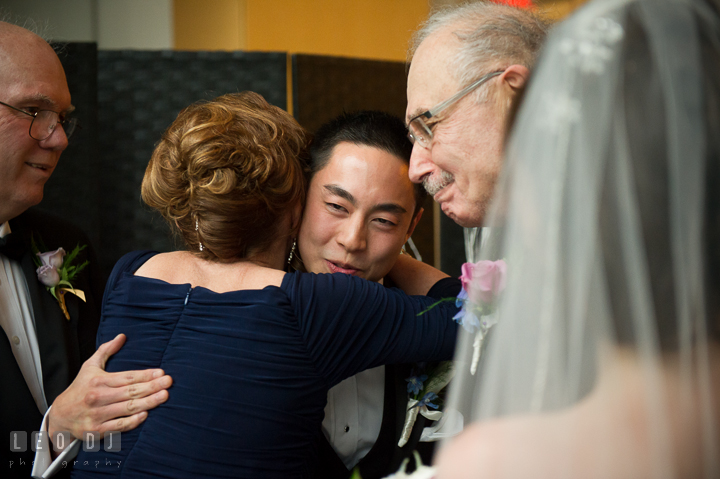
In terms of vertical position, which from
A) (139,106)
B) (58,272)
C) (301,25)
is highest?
(301,25)

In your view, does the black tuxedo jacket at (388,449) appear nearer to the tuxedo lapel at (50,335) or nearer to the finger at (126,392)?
the finger at (126,392)

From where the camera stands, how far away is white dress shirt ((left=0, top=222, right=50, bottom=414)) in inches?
73.6

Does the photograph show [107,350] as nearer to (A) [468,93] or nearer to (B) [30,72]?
(B) [30,72]

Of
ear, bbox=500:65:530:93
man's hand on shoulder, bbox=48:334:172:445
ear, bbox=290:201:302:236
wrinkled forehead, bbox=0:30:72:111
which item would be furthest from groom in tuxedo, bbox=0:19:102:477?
ear, bbox=500:65:530:93

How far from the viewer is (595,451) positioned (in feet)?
2.47

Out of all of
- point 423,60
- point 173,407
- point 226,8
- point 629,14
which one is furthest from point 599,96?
point 226,8

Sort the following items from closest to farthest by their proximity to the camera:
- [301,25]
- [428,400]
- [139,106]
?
1. [428,400]
2. [139,106]
3. [301,25]

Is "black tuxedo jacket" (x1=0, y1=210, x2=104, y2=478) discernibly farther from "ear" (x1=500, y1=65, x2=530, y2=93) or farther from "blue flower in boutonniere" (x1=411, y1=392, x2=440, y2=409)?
"ear" (x1=500, y1=65, x2=530, y2=93)

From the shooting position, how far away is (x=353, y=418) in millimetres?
1708

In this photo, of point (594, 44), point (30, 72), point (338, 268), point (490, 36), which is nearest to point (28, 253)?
point (30, 72)

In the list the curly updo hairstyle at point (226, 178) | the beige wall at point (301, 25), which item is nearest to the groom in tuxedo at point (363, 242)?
the curly updo hairstyle at point (226, 178)

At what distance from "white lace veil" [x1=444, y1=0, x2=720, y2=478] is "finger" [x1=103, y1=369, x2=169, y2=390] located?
87 centimetres

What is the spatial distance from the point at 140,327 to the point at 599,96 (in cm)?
119

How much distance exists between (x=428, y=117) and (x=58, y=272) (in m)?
1.35
